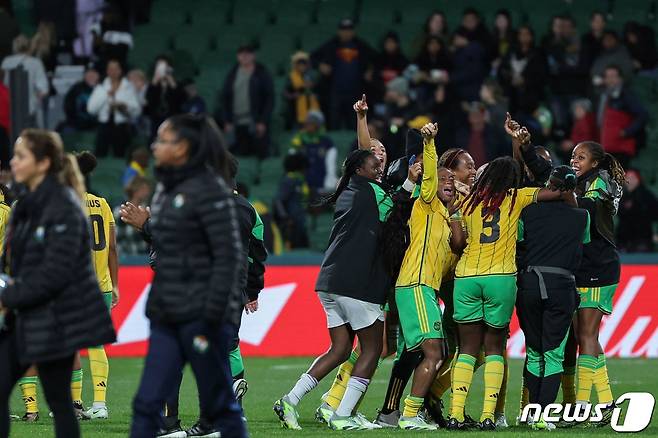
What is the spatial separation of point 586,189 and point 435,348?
1.85 m

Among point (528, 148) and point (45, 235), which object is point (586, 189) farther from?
point (45, 235)

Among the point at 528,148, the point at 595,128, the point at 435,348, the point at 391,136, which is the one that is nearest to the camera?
the point at 435,348

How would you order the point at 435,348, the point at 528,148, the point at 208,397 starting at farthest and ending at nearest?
the point at 528,148 → the point at 435,348 → the point at 208,397

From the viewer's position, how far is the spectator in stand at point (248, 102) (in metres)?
21.4

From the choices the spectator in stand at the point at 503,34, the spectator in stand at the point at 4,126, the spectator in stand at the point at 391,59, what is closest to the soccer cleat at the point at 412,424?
the spectator in stand at the point at 4,126

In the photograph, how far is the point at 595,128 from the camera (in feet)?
67.9

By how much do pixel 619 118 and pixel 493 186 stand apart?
1057 cm

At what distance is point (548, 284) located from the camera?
1035 centimetres

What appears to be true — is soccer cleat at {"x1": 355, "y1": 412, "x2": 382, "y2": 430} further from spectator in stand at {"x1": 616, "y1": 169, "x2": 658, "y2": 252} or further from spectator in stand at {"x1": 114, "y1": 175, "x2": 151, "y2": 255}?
spectator in stand at {"x1": 616, "y1": 169, "x2": 658, "y2": 252}

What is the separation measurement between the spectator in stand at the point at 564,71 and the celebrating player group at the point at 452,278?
35.1 ft

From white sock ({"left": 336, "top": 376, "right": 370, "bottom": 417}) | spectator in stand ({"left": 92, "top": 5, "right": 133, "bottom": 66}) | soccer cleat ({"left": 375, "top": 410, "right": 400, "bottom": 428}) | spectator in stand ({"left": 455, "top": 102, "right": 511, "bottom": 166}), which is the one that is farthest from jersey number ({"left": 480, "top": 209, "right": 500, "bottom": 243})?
spectator in stand ({"left": 92, "top": 5, "right": 133, "bottom": 66})

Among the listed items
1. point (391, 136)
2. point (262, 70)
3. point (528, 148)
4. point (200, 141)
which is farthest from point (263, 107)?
point (200, 141)

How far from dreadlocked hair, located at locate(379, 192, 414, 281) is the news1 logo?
55.5 inches

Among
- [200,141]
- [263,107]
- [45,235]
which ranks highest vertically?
[200,141]
